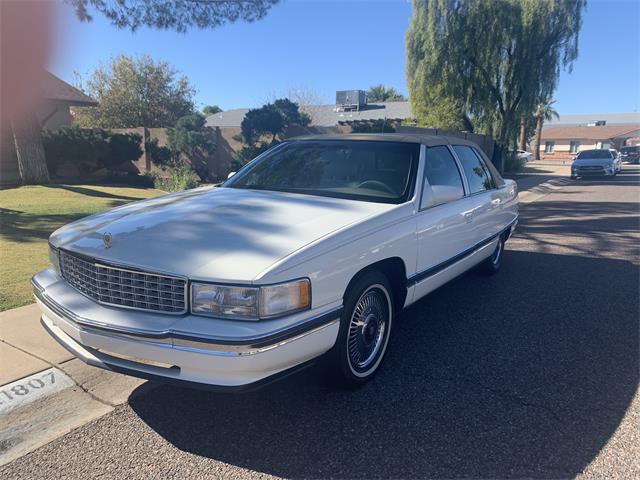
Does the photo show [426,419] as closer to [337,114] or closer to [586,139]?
[337,114]

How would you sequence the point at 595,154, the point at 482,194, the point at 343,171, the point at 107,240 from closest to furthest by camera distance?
1. the point at 107,240
2. the point at 343,171
3. the point at 482,194
4. the point at 595,154

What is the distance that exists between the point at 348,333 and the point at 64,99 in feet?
66.0

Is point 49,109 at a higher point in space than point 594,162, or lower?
higher

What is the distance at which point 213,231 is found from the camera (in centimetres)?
307

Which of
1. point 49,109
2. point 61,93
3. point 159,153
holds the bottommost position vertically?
point 159,153

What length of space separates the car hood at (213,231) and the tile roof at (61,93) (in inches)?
715

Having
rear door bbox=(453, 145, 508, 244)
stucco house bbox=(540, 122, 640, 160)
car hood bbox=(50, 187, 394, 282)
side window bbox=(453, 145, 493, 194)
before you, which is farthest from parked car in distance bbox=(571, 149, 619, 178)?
stucco house bbox=(540, 122, 640, 160)

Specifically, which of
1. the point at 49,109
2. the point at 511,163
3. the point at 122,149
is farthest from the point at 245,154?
the point at 511,163

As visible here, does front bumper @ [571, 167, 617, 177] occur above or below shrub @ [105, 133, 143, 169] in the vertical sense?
below

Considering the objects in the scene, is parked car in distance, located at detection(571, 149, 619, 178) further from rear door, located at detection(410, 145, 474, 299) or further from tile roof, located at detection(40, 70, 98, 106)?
rear door, located at detection(410, 145, 474, 299)

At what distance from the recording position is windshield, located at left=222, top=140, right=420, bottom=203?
3962 millimetres

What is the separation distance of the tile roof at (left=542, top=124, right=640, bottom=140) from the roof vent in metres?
47.0

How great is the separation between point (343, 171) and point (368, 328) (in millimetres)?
1452

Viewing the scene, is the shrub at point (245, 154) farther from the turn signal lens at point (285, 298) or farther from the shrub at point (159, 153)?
the turn signal lens at point (285, 298)
